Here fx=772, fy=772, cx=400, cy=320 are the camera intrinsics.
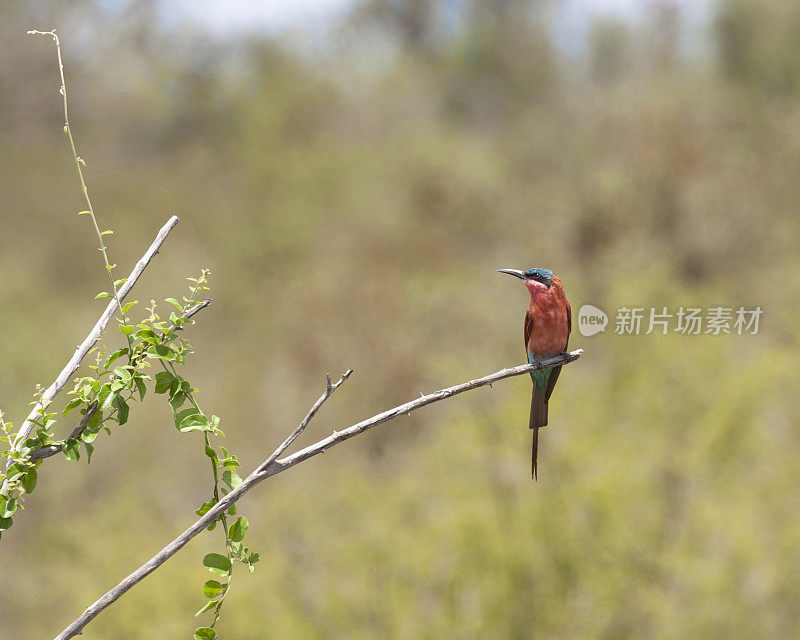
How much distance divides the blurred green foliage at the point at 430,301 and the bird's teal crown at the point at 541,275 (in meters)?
0.88

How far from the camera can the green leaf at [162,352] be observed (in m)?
1.18

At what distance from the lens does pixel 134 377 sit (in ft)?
3.92

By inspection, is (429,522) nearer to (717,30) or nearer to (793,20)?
(717,30)

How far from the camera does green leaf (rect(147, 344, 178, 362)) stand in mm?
1185

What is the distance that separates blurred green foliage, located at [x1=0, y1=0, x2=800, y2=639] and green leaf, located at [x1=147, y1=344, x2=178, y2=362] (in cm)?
59

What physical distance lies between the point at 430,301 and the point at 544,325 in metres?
11.8

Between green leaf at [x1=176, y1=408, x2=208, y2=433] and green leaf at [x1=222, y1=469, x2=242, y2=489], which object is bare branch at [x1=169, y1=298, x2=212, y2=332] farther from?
green leaf at [x1=222, y1=469, x2=242, y2=489]

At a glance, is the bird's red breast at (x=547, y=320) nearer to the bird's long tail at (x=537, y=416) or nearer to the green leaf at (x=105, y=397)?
the bird's long tail at (x=537, y=416)

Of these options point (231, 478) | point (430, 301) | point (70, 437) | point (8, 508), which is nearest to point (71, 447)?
point (70, 437)

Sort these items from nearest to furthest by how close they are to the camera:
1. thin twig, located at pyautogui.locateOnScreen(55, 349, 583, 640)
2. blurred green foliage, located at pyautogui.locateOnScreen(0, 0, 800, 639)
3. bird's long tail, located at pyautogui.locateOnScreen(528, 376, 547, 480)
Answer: bird's long tail, located at pyautogui.locateOnScreen(528, 376, 547, 480) < thin twig, located at pyautogui.locateOnScreen(55, 349, 583, 640) < blurred green foliage, located at pyautogui.locateOnScreen(0, 0, 800, 639)

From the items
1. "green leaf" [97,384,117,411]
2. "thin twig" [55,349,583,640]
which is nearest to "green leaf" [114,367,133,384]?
"green leaf" [97,384,117,411]

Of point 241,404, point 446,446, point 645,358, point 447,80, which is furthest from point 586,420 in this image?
point 447,80

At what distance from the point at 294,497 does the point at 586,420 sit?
4064 millimetres

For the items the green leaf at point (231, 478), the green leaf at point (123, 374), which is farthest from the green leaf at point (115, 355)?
the green leaf at point (231, 478)
